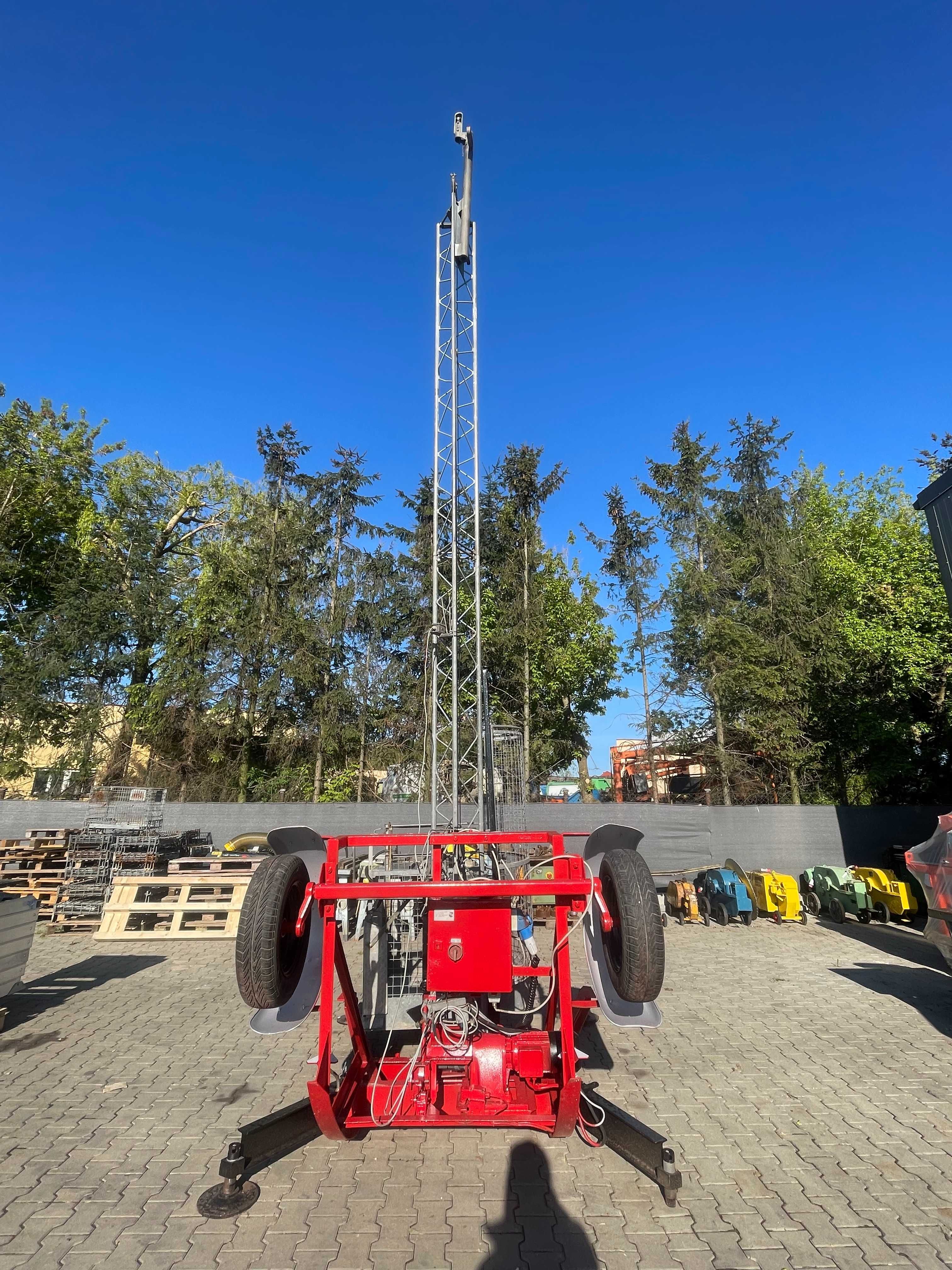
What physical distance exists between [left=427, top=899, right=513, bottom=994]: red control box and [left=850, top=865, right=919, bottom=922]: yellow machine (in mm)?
9893

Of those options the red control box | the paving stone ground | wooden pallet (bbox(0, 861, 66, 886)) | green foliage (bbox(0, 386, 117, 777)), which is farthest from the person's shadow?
green foliage (bbox(0, 386, 117, 777))

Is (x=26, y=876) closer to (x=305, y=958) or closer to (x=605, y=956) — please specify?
(x=305, y=958)

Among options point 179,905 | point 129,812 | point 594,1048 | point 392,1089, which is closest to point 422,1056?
point 392,1089

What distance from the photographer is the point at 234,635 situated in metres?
22.5

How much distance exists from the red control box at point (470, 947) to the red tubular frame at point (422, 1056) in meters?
0.11

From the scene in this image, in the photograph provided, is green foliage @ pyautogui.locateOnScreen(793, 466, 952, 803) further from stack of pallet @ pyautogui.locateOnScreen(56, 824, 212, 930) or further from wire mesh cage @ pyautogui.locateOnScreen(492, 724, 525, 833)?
stack of pallet @ pyautogui.locateOnScreen(56, 824, 212, 930)

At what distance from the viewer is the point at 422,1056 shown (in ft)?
13.0

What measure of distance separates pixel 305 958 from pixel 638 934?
1893 mm

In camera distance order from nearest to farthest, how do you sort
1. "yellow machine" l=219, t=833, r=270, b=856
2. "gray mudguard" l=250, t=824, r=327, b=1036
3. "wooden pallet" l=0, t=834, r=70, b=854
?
"gray mudguard" l=250, t=824, r=327, b=1036
"wooden pallet" l=0, t=834, r=70, b=854
"yellow machine" l=219, t=833, r=270, b=856

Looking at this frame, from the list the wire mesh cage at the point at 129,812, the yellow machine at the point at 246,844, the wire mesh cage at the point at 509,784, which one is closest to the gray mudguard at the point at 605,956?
the wire mesh cage at the point at 509,784

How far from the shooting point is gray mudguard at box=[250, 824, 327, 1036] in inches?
133

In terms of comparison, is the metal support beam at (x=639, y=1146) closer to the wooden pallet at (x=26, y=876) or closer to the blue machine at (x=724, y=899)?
the blue machine at (x=724, y=899)

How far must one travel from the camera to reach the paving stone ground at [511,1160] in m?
2.83

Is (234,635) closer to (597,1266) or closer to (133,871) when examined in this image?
(133,871)
